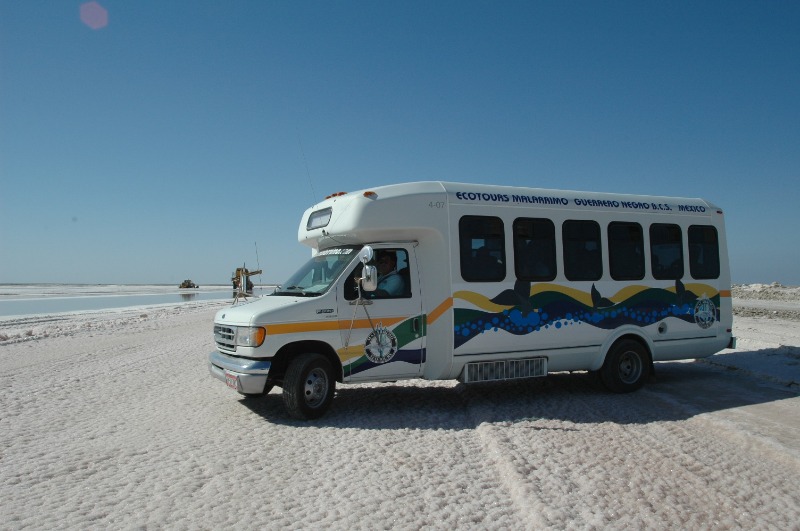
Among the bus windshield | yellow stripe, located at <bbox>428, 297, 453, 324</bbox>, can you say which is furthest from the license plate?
yellow stripe, located at <bbox>428, 297, 453, 324</bbox>

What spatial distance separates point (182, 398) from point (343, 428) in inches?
133

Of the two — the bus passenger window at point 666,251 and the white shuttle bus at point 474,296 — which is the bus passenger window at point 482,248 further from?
the bus passenger window at point 666,251

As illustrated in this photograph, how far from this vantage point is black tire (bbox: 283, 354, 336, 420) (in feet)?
24.6

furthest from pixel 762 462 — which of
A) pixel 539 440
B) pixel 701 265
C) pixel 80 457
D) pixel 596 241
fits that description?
pixel 80 457

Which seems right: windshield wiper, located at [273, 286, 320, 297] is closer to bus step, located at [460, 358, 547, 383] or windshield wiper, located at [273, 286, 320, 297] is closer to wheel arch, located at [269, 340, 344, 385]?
wheel arch, located at [269, 340, 344, 385]

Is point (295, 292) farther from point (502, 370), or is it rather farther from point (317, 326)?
point (502, 370)

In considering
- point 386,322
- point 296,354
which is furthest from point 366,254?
point 296,354

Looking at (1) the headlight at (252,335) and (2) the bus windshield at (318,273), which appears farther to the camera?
(2) the bus windshield at (318,273)

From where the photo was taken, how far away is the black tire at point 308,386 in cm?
750

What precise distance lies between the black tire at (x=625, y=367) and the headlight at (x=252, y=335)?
5.43 meters

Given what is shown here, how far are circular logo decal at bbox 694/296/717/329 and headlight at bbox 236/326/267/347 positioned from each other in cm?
736

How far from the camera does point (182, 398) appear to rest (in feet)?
30.5

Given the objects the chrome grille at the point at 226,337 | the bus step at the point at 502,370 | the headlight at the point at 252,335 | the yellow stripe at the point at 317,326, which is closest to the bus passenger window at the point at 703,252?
the bus step at the point at 502,370

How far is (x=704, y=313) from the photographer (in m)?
10.2
